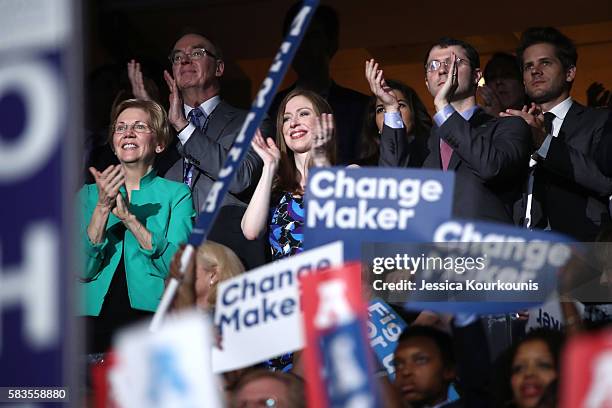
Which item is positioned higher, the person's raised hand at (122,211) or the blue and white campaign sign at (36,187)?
the person's raised hand at (122,211)

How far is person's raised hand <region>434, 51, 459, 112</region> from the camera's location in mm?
3716

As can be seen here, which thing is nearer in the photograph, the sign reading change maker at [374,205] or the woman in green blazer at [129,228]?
the sign reading change maker at [374,205]

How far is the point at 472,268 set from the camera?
9.78ft

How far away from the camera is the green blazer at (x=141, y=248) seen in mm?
3936

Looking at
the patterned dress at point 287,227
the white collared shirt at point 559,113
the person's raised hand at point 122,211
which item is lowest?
the patterned dress at point 287,227

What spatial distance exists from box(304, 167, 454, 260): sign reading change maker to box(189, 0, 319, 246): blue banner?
0.35m

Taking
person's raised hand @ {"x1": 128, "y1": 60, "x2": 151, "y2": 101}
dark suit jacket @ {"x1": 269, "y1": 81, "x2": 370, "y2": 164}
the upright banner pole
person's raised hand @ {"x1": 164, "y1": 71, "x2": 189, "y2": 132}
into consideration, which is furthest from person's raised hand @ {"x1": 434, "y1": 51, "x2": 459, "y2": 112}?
the upright banner pole

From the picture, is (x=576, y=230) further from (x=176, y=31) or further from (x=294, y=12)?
(x=176, y=31)

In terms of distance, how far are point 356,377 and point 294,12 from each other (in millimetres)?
2650

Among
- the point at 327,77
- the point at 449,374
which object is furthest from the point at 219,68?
the point at 449,374

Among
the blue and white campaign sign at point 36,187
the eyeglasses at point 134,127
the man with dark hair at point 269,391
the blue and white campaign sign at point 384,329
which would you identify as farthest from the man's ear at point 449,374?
the blue and white campaign sign at point 36,187

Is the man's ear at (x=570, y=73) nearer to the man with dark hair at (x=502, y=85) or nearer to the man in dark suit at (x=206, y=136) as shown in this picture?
the man with dark hair at (x=502, y=85)

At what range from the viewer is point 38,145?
159cm

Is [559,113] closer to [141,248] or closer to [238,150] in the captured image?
[141,248]
